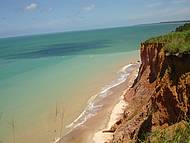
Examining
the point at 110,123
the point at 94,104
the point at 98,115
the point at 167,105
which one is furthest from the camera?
the point at 94,104

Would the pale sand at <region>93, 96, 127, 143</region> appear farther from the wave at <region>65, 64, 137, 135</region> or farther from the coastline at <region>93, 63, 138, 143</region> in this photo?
the wave at <region>65, 64, 137, 135</region>

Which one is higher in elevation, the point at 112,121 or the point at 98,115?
the point at 112,121

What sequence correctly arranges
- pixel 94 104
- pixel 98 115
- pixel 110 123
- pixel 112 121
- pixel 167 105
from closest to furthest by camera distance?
pixel 167 105
pixel 110 123
pixel 112 121
pixel 98 115
pixel 94 104

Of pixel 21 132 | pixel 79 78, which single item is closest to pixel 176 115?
pixel 21 132

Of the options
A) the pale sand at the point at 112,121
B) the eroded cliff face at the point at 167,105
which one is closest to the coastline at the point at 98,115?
the pale sand at the point at 112,121

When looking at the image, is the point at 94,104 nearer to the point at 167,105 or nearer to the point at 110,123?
the point at 110,123

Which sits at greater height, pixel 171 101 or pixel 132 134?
pixel 171 101

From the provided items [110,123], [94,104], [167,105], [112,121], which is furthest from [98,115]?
[167,105]

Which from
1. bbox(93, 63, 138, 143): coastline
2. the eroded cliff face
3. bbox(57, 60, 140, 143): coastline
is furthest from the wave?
the eroded cliff face

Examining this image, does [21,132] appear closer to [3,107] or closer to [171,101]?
[3,107]
